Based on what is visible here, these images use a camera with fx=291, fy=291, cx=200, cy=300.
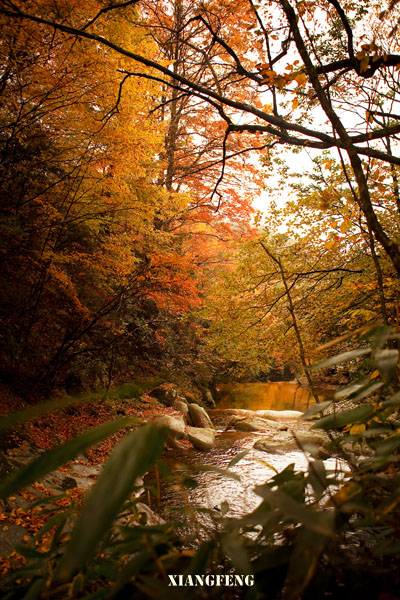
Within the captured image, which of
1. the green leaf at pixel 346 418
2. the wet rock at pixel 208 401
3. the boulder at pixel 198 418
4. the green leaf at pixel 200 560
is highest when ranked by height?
the green leaf at pixel 346 418

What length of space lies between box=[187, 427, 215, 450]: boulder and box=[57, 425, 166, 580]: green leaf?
6.25 meters

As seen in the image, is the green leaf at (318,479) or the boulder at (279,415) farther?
the boulder at (279,415)

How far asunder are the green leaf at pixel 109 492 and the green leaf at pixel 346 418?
0.37 meters

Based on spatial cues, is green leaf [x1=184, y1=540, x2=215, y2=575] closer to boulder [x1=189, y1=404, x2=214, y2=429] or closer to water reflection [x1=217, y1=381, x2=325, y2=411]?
boulder [x1=189, y1=404, x2=214, y2=429]

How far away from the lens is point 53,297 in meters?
5.62

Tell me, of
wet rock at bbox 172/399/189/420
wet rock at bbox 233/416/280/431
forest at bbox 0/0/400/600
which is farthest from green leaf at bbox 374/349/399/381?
wet rock at bbox 172/399/189/420

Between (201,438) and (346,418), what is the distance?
6177mm

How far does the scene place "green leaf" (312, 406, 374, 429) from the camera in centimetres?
62

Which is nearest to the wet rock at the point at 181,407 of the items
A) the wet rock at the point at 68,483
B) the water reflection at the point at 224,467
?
the water reflection at the point at 224,467

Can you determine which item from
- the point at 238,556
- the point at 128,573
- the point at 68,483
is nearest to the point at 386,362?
the point at 238,556

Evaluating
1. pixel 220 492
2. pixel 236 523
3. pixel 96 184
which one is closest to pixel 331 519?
pixel 236 523

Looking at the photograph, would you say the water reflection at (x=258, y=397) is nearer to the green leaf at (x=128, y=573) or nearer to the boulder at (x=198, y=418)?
the boulder at (x=198, y=418)

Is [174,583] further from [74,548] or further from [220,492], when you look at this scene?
[220,492]

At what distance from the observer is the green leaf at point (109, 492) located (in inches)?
10.9
